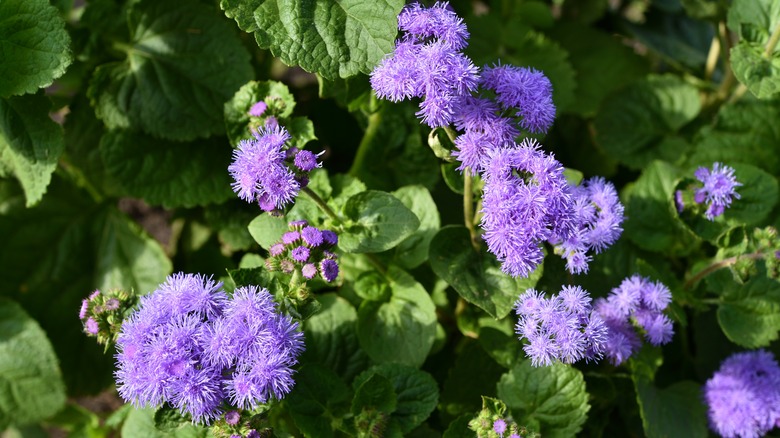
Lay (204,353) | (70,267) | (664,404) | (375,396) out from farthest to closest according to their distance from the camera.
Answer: (70,267), (664,404), (375,396), (204,353)

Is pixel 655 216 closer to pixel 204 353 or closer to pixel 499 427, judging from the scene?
pixel 499 427

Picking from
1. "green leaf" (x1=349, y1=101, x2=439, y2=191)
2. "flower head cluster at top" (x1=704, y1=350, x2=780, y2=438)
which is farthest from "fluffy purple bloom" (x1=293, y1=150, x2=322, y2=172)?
"flower head cluster at top" (x1=704, y1=350, x2=780, y2=438)

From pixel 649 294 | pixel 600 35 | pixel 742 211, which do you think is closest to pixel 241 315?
pixel 649 294

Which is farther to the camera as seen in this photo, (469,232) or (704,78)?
(704,78)

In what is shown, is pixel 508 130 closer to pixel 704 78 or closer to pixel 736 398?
pixel 736 398

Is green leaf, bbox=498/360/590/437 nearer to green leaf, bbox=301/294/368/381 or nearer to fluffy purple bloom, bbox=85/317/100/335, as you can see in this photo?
green leaf, bbox=301/294/368/381

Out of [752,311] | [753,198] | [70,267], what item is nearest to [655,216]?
[753,198]

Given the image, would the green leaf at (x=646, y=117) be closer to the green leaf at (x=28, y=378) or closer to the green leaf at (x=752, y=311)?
the green leaf at (x=752, y=311)
